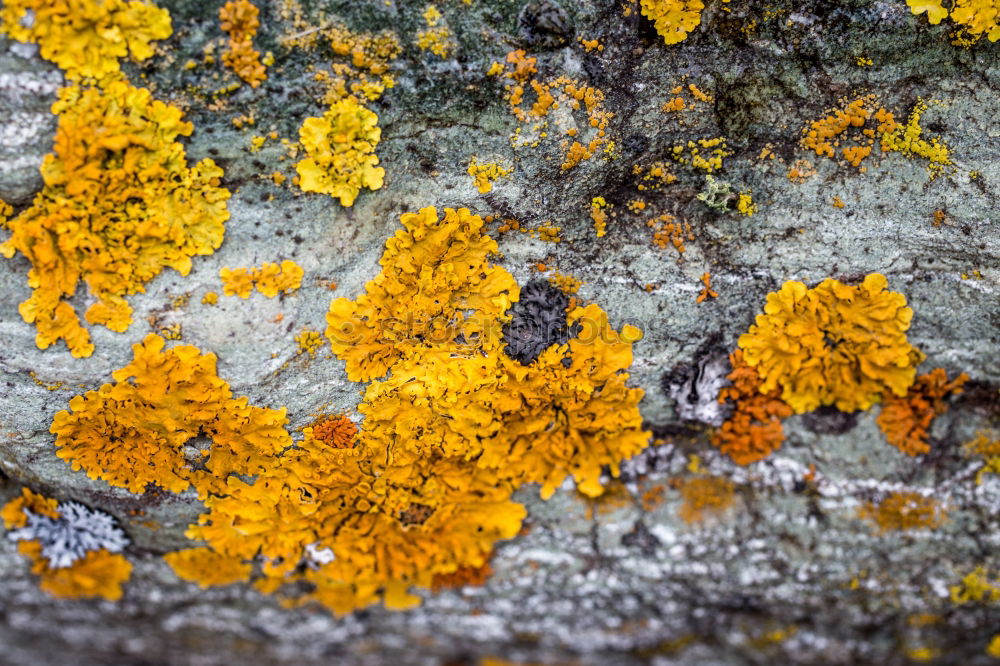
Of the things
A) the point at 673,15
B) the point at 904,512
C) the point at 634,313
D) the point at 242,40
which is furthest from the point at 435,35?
the point at 904,512

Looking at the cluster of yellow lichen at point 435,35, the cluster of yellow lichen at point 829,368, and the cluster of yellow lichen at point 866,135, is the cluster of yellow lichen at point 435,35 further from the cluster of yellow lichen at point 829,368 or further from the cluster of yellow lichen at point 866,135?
the cluster of yellow lichen at point 829,368

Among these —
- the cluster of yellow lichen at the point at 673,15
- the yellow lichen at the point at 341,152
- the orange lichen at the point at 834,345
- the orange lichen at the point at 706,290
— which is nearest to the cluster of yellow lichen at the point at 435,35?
the yellow lichen at the point at 341,152

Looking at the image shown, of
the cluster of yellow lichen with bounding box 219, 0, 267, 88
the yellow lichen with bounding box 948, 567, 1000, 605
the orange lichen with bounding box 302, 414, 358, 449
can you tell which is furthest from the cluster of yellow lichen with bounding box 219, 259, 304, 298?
the yellow lichen with bounding box 948, 567, 1000, 605

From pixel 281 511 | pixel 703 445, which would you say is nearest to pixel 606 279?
pixel 703 445

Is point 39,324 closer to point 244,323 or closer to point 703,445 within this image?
point 244,323

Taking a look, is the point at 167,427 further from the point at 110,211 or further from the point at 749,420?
the point at 749,420

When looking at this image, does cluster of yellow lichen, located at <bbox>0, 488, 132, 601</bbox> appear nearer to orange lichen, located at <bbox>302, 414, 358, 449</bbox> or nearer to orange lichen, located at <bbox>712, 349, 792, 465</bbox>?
orange lichen, located at <bbox>302, 414, 358, 449</bbox>
